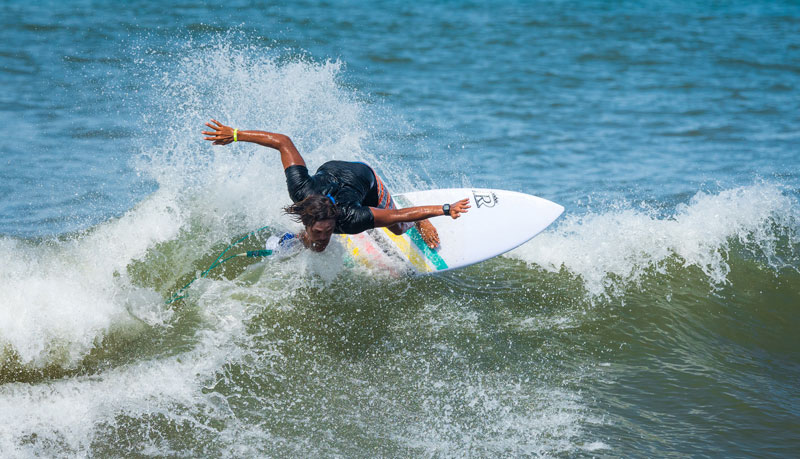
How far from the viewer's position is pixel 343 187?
5.09 m

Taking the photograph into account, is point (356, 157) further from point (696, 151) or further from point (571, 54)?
point (571, 54)

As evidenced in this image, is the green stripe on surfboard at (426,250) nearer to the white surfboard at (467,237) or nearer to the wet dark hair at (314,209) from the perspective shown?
the white surfboard at (467,237)

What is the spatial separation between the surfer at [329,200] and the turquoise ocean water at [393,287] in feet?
3.26

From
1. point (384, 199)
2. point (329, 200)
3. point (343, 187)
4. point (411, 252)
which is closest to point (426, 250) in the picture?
point (411, 252)

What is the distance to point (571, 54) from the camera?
1655cm

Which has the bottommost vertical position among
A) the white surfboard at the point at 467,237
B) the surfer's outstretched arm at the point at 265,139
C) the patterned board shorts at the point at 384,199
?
the white surfboard at the point at 467,237

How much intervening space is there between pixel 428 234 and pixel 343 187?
1.37m

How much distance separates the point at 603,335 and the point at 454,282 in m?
1.45

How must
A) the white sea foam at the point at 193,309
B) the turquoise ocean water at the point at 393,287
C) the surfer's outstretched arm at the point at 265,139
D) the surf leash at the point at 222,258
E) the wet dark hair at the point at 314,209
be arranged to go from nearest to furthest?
1. the white sea foam at the point at 193,309
2. the turquoise ocean water at the point at 393,287
3. the wet dark hair at the point at 314,209
4. the surfer's outstretched arm at the point at 265,139
5. the surf leash at the point at 222,258

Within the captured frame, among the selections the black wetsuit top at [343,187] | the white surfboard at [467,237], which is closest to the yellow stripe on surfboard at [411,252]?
the white surfboard at [467,237]

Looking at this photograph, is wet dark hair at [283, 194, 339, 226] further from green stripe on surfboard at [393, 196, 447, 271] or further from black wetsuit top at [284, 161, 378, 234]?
green stripe on surfboard at [393, 196, 447, 271]

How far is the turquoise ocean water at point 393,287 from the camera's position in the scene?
4242 mm

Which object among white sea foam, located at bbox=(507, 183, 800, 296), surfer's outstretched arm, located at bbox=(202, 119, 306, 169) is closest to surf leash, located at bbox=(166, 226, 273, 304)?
surfer's outstretched arm, located at bbox=(202, 119, 306, 169)

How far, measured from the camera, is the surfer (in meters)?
4.53
